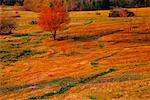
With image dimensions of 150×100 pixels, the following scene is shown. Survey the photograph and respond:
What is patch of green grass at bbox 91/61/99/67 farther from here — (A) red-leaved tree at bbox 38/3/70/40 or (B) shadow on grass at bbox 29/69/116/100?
(A) red-leaved tree at bbox 38/3/70/40

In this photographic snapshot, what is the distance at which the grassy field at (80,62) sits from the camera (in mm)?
35188

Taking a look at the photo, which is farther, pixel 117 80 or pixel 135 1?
pixel 135 1

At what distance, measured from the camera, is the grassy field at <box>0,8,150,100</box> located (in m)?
35.2

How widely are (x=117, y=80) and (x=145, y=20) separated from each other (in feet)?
164

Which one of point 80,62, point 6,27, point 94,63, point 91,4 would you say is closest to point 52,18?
point 6,27

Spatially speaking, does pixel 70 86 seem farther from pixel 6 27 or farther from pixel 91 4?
pixel 91 4

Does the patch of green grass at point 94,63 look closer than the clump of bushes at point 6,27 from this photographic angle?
Yes

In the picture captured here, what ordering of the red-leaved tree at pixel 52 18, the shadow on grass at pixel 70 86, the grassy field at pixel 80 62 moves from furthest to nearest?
the red-leaved tree at pixel 52 18 < the grassy field at pixel 80 62 < the shadow on grass at pixel 70 86

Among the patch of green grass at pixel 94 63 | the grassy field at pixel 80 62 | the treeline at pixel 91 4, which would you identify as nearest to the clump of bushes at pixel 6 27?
the grassy field at pixel 80 62

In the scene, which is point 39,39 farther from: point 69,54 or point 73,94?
point 73,94

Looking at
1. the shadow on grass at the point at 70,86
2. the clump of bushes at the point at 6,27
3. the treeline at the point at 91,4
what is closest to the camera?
the shadow on grass at the point at 70,86

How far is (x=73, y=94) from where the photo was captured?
113ft

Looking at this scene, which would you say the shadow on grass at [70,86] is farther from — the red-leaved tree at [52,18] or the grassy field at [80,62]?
the red-leaved tree at [52,18]

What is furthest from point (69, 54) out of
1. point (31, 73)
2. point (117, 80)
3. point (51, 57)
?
point (117, 80)
